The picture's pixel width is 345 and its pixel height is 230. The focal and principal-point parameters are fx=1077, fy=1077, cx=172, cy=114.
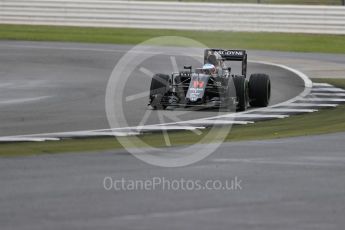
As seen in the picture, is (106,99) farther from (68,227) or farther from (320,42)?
(320,42)

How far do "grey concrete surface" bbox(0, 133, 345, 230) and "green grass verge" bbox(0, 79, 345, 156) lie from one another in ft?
2.62

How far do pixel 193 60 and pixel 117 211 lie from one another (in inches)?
839

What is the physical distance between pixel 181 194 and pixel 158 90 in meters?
8.88

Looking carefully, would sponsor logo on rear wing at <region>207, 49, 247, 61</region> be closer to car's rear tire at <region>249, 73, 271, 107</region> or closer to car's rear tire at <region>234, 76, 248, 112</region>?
car's rear tire at <region>249, 73, 271, 107</region>

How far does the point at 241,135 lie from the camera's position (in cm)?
1486

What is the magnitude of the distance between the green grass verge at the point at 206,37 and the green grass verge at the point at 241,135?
56.4ft

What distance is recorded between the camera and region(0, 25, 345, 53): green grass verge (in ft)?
117

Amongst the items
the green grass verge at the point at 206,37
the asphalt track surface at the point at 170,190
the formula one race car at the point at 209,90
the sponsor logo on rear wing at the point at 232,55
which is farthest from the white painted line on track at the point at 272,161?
the green grass verge at the point at 206,37

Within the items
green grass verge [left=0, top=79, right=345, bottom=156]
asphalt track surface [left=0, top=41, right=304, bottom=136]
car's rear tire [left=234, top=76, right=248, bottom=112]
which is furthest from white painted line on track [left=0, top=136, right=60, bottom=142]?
car's rear tire [left=234, top=76, right=248, bottom=112]

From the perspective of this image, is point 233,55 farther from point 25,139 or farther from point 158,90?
point 25,139

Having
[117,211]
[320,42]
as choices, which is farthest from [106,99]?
[320,42]

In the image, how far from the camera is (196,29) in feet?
127

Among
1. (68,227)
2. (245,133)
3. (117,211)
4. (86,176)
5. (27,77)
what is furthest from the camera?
(27,77)

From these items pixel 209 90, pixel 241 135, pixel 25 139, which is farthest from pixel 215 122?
pixel 25 139
